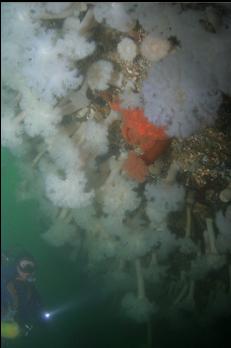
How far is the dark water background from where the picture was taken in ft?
7.13

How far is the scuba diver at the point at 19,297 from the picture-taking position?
2.13 meters

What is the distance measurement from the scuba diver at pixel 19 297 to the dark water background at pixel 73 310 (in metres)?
0.06

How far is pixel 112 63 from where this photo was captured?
1.76 metres

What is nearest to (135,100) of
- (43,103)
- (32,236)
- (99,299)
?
(43,103)

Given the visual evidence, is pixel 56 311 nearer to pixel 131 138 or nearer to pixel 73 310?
pixel 73 310

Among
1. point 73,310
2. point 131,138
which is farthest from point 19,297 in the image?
point 131,138

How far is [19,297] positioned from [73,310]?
16.4 inches

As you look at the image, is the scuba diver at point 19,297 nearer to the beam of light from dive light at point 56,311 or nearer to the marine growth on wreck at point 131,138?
the beam of light from dive light at point 56,311

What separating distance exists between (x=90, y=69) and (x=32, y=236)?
4.03ft

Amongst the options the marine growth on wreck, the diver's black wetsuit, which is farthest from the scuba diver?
the marine growth on wreck

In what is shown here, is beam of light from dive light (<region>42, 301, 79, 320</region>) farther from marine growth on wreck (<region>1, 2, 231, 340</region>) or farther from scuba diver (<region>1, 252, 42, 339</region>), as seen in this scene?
marine growth on wreck (<region>1, 2, 231, 340</region>)

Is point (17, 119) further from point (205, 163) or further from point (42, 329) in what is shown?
point (42, 329)

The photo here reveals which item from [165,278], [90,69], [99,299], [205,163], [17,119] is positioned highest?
[90,69]

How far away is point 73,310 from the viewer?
2291 mm
